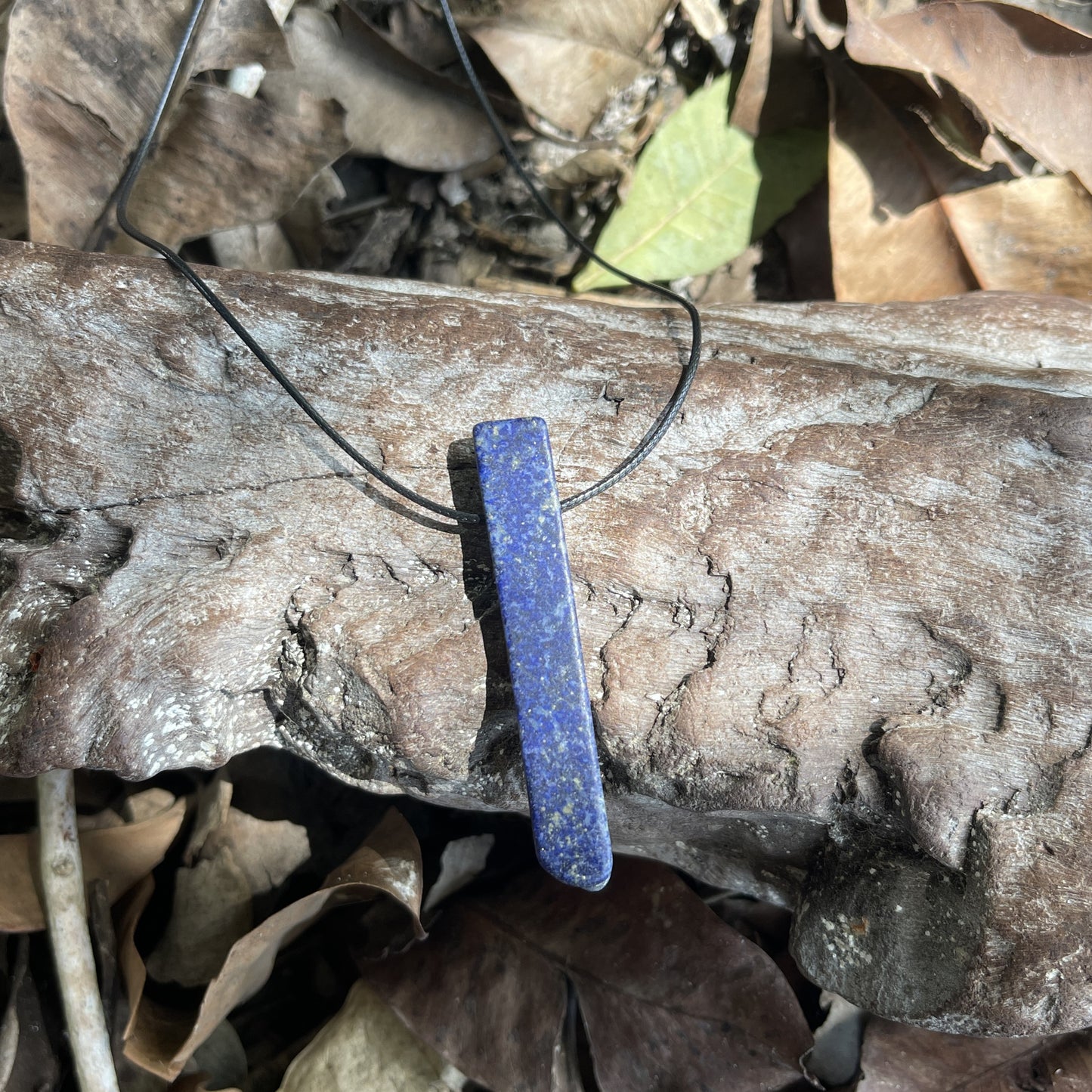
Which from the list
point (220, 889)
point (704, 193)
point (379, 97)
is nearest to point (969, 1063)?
point (220, 889)

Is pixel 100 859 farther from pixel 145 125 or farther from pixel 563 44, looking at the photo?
pixel 563 44

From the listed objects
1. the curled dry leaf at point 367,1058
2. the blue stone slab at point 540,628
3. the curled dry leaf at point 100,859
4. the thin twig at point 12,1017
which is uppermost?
the blue stone slab at point 540,628

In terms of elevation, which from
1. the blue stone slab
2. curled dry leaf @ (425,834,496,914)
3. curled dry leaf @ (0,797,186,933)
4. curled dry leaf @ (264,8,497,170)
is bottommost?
curled dry leaf @ (425,834,496,914)

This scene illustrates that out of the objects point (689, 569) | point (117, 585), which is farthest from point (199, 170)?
point (689, 569)

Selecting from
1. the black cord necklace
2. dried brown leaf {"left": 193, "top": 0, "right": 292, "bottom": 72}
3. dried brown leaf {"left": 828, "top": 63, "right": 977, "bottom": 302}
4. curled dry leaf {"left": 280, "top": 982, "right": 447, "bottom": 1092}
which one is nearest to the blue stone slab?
the black cord necklace

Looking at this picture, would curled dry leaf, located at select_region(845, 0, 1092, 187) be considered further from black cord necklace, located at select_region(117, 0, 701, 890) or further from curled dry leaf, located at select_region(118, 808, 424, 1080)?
curled dry leaf, located at select_region(118, 808, 424, 1080)

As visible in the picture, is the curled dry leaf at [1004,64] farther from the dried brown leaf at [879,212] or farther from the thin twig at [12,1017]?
the thin twig at [12,1017]

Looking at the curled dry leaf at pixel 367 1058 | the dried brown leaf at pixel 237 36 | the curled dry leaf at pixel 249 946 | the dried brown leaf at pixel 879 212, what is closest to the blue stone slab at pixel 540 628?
the curled dry leaf at pixel 249 946
